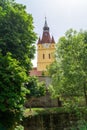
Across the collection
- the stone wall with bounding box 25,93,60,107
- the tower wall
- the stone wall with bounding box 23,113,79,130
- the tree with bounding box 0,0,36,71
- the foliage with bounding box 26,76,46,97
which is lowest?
the stone wall with bounding box 23,113,79,130

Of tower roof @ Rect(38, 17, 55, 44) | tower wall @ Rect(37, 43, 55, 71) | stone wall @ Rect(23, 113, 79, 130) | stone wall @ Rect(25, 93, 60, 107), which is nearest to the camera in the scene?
stone wall @ Rect(23, 113, 79, 130)

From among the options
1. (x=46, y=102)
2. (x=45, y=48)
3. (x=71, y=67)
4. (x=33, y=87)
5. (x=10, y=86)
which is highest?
(x=45, y=48)

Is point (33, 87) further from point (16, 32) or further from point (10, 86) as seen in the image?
point (10, 86)

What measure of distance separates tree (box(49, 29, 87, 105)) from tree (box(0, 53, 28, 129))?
4.43 metres

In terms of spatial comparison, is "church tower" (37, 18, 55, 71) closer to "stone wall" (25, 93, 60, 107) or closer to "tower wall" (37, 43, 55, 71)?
"tower wall" (37, 43, 55, 71)

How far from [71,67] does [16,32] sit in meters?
4.29

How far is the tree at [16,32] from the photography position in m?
14.9

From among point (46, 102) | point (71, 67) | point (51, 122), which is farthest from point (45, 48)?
point (71, 67)

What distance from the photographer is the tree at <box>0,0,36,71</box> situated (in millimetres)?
14938

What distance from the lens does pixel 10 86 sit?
13.1 meters

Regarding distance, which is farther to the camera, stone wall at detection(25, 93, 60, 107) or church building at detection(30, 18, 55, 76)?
church building at detection(30, 18, 55, 76)

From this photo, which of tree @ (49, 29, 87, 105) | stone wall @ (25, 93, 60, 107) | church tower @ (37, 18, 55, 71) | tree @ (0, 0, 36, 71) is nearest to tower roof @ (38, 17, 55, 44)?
church tower @ (37, 18, 55, 71)

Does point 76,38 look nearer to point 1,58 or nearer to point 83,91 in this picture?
point 83,91

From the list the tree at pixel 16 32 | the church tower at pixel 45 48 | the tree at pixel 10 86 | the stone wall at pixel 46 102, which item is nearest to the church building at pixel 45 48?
the church tower at pixel 45 48
